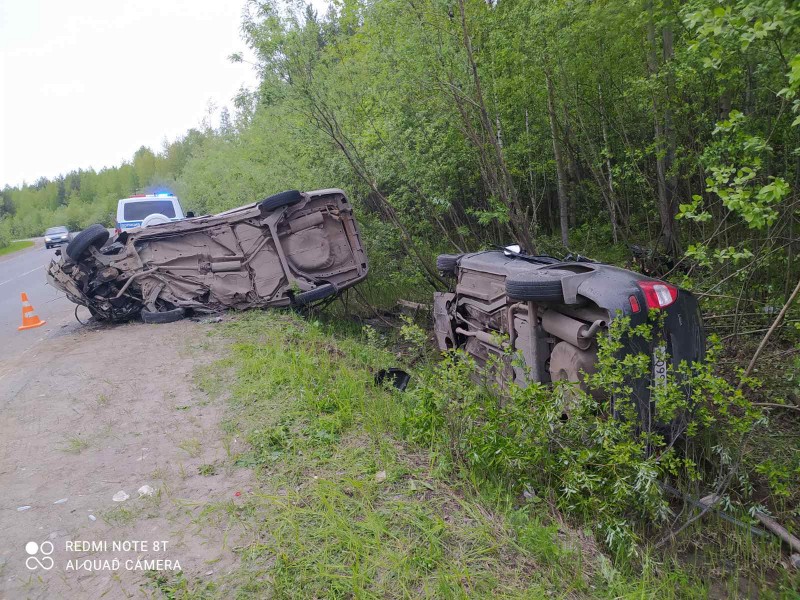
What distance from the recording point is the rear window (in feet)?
49.0

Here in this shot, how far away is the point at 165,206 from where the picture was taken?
49.8ft

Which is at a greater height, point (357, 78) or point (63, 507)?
point (357, 78)

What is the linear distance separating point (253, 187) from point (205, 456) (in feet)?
45.3

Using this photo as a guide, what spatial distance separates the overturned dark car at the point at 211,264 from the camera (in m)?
8.95

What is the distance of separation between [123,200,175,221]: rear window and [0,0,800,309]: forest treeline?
4.17 m

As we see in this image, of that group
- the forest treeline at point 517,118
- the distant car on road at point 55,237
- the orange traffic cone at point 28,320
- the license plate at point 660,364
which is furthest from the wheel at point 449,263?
the distant car on road at point 55,237

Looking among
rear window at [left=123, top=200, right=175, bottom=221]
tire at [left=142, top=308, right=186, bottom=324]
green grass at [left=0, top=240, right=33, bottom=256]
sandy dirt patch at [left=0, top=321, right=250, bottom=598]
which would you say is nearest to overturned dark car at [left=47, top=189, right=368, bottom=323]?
tire at [left=142, top=308, right=186, bottom=324]

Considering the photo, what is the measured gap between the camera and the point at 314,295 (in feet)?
29.7

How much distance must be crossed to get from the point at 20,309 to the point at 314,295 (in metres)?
7.88

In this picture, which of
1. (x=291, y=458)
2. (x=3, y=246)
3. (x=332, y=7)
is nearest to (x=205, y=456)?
(x=291, y=458)

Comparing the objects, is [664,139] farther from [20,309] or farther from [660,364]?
[20,309]

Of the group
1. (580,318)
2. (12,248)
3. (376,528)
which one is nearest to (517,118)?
(580,318)

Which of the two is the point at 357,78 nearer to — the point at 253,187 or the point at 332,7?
the point at 332,7

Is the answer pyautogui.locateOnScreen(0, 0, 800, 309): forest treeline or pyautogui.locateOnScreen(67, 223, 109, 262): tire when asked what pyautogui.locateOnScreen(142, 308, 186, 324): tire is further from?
pyautogui.locateOnScreen(0, 0, 800, 309): forest treeline
